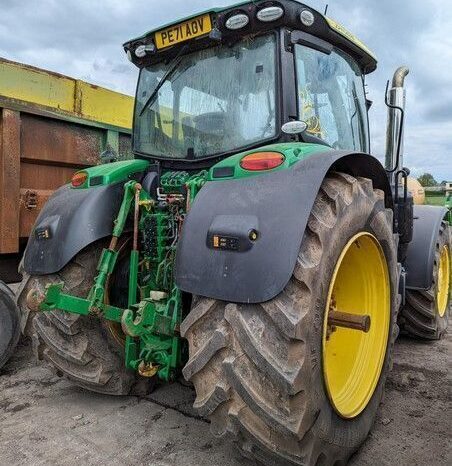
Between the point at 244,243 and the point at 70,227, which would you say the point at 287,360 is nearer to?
the point at 244,243

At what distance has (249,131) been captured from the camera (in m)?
2.60

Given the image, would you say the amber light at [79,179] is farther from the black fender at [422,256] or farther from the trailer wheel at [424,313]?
the trailer wheel at [424,313]

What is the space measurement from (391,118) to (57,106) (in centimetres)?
273

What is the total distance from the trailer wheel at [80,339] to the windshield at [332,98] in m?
1.45

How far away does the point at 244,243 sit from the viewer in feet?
5.97

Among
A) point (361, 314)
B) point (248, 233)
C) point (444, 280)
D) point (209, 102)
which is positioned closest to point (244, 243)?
point (248, 233)

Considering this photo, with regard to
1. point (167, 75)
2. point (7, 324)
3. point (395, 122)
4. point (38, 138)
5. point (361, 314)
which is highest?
point (167, 75)

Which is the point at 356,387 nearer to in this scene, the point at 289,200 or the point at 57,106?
the point at 289,200

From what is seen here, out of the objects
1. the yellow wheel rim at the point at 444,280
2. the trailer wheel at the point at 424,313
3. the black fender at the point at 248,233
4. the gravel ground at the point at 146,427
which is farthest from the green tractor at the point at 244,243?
the yellow wheel rim at the point at 444,280

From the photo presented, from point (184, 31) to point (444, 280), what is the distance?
3699 mm

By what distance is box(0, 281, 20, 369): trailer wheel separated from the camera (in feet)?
11.0

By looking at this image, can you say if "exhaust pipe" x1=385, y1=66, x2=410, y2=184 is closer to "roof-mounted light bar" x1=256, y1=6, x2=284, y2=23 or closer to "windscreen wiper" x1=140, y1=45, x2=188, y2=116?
"roof-mounted light bar" x1=256, y1=6, x2=284, y2=23

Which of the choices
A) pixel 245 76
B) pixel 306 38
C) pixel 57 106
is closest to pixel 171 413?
pixel 245 76

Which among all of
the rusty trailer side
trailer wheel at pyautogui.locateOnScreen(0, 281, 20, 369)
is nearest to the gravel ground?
trailer wheel at pyautogui.locateOnScreen(0, 281, 20, 369)
